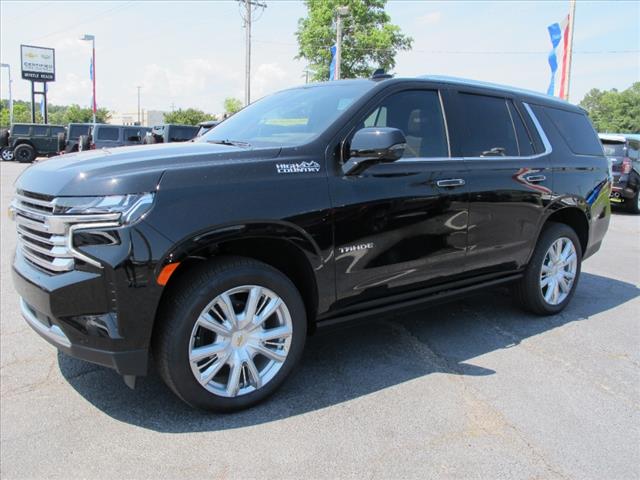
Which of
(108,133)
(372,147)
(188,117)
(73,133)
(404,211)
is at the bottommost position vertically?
(404,211)

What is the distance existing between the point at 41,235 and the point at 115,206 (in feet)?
1.80

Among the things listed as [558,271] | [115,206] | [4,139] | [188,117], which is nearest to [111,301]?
[115,206]

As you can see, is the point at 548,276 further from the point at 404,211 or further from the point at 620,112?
the point at 620,112

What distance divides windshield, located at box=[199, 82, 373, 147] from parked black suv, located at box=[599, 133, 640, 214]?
11205 millimetres

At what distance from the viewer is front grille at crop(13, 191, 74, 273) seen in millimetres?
2627

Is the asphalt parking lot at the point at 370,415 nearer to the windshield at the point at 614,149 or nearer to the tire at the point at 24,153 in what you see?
the windshield at the point at 614,149

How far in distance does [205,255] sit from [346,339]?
168 cm

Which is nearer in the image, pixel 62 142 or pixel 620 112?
pixel 62 142

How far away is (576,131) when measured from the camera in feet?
16.9

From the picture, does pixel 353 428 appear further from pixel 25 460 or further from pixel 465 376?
pixel 25 460

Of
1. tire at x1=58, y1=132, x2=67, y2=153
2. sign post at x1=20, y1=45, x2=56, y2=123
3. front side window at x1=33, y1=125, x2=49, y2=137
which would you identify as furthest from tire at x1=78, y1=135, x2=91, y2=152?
sign post at x1=20, y1=45, x2=56, y2=123

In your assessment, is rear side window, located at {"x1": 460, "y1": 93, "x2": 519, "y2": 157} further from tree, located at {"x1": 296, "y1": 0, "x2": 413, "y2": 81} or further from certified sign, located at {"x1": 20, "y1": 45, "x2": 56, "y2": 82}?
certified sign, located at {"x1": 20, "y1": 45, "x2": 56, "y2": 82}

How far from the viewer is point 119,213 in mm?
2523

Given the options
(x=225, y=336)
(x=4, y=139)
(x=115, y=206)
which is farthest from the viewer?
(x=4, y=139)
